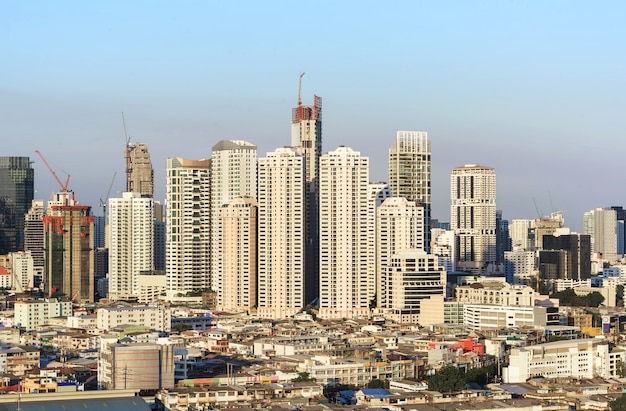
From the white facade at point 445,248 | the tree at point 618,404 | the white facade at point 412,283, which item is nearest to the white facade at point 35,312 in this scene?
the white facade at point 412,283

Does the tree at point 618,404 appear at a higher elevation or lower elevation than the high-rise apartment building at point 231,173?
lower

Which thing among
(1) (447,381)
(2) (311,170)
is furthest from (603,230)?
(1) (447,381)

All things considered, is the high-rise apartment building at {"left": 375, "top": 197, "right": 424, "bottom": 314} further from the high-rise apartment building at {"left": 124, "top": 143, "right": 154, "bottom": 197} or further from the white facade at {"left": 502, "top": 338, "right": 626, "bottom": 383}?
the high-rise apartment building at {"left": 124, "top": 143, "right": 154, "bottom": 197}

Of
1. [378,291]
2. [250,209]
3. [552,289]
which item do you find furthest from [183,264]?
[552,289]

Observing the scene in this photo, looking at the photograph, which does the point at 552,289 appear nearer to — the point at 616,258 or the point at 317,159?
the point at 317,159

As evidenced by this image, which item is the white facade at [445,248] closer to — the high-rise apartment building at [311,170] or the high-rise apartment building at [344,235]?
the high-rise apartment building at [311,170]

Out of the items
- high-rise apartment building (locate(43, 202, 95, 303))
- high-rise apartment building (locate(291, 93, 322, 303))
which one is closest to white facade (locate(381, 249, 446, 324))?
high-rise apartment building (locate(291, 93, 322, 303))
